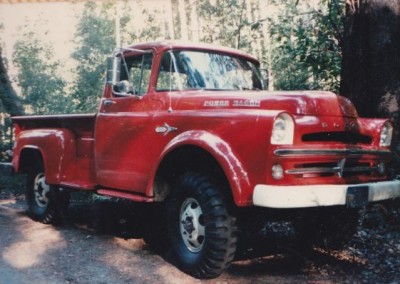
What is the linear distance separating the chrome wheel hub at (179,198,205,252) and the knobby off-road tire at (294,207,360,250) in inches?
43.2

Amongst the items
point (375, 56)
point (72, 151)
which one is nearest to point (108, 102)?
point (72, 151)

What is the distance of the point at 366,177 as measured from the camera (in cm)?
415

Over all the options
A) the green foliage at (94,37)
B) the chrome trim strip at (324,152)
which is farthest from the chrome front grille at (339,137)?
the green foliage at (94,37)

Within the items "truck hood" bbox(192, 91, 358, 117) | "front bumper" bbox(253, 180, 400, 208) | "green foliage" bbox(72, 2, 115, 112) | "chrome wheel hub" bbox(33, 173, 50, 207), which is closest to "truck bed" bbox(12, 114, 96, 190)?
"chrome wheel hub" bbox(33, 173, 50, 207)

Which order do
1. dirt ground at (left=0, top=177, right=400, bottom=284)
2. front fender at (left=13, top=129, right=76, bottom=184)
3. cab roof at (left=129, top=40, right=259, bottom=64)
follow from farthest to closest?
1. front fender at (left=13, top=129, right=76, bottom=184)
2. cab roof at (left=129, top=40, right=259, bottom=64)
3. dirt ground at (left=0, top=177, right=400, bottom=284)

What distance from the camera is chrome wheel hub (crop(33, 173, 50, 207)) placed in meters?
6.34

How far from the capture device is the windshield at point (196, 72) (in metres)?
4.68

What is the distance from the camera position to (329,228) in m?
4.86

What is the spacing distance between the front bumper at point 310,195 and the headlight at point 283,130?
38cm

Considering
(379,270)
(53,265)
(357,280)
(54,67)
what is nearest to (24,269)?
(53,265)

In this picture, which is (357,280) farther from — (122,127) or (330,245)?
(122,127)

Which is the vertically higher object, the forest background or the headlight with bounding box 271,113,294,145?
the forest background

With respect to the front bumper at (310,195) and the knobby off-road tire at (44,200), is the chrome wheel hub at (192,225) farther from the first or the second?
the knobby off-road tire at (44,200)

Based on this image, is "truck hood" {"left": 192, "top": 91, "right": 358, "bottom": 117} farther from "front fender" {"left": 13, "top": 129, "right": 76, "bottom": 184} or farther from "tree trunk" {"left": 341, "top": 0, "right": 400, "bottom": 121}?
"front fender" {"left": 13, "top": 129, "right": 76, "bottom": 184}
